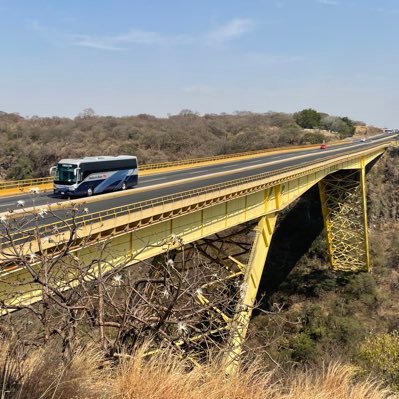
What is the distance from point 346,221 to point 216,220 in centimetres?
2401

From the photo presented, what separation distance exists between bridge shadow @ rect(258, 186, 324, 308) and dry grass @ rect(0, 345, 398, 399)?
99.7 ft

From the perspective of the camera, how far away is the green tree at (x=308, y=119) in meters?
97.8

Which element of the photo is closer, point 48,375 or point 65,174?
point 48,375

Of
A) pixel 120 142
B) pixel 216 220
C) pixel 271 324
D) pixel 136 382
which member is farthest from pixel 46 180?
pixel 120 142

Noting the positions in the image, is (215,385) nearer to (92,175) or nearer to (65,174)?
(65,174)

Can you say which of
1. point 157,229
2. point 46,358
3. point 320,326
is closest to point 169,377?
point 46,358

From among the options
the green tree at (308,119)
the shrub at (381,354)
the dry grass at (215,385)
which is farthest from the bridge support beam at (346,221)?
the green tree at (308,119)

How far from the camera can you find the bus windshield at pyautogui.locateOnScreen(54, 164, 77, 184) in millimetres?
19703

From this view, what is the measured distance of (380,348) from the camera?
18938 millimetres

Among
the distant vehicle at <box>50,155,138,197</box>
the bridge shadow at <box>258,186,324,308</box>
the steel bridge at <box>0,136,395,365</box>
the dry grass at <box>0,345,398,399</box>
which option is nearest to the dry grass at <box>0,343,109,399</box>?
the dry grass at <box>0,345,398,399</box>

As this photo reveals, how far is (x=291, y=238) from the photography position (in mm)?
43250

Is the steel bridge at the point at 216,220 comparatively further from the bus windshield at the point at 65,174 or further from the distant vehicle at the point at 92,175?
the bus windshield at the point at 65,174

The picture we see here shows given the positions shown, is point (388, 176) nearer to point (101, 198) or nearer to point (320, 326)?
point (320, 326)

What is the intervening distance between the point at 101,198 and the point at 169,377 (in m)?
15.1
